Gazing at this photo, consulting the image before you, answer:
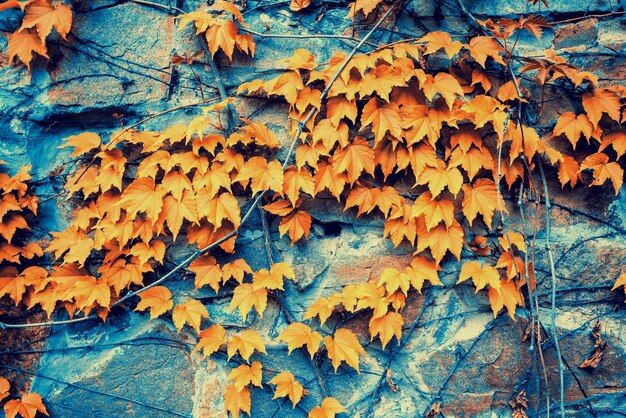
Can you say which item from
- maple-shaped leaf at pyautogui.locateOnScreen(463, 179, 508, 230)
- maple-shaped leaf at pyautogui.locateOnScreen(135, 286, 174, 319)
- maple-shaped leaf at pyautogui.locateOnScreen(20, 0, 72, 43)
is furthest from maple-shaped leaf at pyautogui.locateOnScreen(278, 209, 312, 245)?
maple-shaped leaf at pyautogui.locateOnScreen(20, 0, 72, 43)

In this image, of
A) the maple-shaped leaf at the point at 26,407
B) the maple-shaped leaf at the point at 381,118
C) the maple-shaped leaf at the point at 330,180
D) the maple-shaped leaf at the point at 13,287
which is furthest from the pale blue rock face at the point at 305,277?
the maple-shaped leaf at the point at 381,118

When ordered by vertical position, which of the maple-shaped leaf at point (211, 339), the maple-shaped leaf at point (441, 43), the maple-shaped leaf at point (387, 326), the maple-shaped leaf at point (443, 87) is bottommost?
the maple-shaped leaf at point (211, 339)

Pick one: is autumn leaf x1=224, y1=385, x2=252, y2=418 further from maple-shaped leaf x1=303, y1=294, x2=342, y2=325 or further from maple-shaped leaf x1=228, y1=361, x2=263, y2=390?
maple-shaped leaf x1=303, y1=294, x2=342, y2=325

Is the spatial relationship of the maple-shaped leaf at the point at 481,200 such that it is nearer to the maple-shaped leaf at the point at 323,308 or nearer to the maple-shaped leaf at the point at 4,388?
the maple-shaped leaf at the point at 323,308

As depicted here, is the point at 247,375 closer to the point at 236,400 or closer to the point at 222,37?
the point at 236,400

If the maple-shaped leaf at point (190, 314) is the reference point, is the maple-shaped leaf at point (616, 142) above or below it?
above

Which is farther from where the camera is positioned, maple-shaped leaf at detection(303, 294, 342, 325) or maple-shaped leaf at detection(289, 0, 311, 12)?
maple-shaped leaf at detection(289, 0, 311, 12)

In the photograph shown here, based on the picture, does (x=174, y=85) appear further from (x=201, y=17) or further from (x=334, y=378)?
(x=334, y=378)
